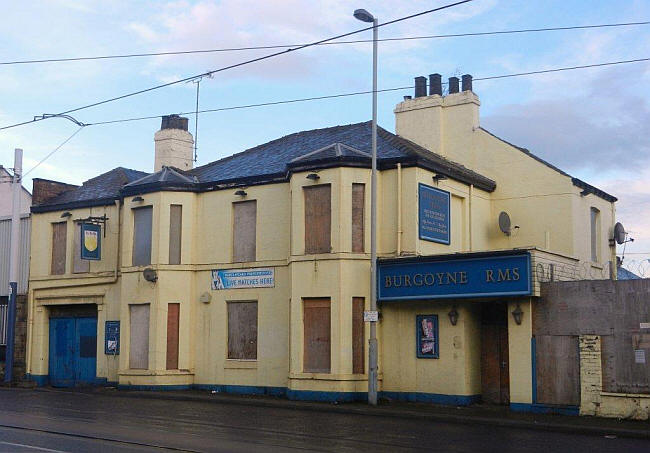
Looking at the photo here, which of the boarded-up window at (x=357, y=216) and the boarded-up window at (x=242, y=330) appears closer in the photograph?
the boarded-up window at (x=357, y=216)

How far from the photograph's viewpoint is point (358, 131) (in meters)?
28.4

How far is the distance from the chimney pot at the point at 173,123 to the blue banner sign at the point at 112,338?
9062mm

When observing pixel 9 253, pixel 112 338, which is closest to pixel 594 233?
pixel 112 338

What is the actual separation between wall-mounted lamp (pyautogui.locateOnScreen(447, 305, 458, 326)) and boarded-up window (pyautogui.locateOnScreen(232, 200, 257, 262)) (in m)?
7.09

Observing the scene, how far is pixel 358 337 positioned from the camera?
2398cm

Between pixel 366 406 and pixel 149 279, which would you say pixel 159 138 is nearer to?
pixel 149 279

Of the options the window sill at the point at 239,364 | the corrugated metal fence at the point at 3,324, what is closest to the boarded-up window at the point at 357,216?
the window sill at the point at 239,364

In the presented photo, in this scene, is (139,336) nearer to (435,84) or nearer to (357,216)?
(357,216)

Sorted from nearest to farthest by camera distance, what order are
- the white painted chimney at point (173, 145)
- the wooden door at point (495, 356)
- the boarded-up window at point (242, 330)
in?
1. the wooden door at point (495, 356)
2. the boarded-up window at point (242, 330)
3. the white painted chimney at point (173, 145)

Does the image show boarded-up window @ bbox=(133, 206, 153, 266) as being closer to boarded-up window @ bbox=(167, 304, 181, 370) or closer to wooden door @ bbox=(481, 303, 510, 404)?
boarded-up window @ bbox=(167, 304, 181, 370)

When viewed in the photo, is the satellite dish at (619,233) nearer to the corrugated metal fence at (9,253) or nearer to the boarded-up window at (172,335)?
the boarded-up window at (172,335)

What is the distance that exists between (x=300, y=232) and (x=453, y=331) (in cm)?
540

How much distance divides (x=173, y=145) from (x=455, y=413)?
722 inches

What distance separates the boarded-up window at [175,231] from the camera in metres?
27.9
